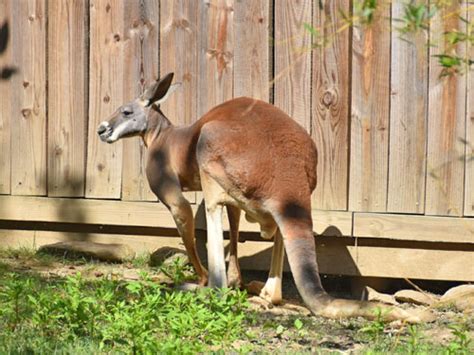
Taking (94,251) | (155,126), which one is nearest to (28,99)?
(155,126)

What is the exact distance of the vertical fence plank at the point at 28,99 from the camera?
26.2 ft

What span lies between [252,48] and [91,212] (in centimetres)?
193

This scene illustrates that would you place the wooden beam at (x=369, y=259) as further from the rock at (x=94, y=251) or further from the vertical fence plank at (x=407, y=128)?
the vertical fence plank at (x=407, y=128)

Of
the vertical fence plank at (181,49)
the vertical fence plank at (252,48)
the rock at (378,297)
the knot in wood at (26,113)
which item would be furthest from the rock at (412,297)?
the knot in wood at (26,113)

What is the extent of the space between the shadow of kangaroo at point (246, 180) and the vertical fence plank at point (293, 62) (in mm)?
629

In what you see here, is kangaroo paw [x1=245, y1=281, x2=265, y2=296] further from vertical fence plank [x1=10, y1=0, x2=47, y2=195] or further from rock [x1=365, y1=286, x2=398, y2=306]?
vertical fence plank [x1=10, y1=0, x2=47, y2=195]

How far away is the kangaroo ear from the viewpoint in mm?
7298

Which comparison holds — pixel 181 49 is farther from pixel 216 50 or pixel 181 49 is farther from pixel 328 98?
pixel 328 98

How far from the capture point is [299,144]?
652cm

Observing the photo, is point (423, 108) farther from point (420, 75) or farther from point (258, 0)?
point (258, 0)

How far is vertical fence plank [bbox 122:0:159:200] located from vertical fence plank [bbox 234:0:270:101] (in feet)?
2.30

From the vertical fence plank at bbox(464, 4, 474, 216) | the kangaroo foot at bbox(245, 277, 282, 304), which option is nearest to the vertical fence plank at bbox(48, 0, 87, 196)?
the kangaroo foot at bbox(245, 277, 282, 304)

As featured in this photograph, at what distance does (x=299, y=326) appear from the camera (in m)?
5.12

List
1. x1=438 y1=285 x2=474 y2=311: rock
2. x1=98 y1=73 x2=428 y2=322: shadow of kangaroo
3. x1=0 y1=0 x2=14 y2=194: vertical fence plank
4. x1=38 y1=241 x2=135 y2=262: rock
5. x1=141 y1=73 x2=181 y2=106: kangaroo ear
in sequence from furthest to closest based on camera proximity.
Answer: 1. x1=0 y1=0 x2=14 y2=194: vertical fence plank
2. x1=38 y1=241 x2=135 y2=262: rock
3. x1=141 y1=73 x2=181 y2=106: kangaroo ear
4. x1=438 y1=285 x2=474 y2=311: rock
5. x1=98 y1=73 x2=428 y2=322: shadow of kangaroo
